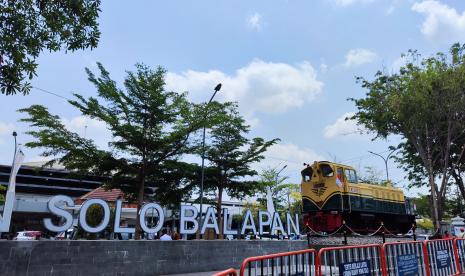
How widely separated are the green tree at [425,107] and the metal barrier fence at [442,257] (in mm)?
15790

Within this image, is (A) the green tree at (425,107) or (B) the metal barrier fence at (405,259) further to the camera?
(A) the green tree at (425,107)

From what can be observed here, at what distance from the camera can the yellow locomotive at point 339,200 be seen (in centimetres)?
1816

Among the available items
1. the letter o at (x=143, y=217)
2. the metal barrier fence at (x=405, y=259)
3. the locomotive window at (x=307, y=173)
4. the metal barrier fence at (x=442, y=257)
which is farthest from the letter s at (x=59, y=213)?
the locomotive window at (x=307, y=173)

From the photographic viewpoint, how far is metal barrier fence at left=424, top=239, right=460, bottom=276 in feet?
31.4

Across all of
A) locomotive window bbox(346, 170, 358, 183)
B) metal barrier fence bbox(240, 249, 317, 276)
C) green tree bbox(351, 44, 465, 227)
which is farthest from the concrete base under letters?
green tree bbox(351, 44, 465, 227)

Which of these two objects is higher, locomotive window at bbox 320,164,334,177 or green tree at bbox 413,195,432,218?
green tree at bbox 413,195,432,218

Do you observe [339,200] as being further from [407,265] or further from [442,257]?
[407,265]

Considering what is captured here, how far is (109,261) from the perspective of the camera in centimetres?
1123

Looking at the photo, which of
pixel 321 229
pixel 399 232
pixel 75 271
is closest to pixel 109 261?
pixel 75 271

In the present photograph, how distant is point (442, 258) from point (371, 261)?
343cm

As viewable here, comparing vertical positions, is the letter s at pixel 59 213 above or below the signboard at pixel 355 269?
above

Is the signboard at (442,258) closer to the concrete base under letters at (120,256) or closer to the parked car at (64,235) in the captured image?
the concrete base under letters at (120,256)

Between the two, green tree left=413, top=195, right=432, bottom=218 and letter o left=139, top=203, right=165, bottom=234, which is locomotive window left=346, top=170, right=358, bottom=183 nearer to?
letter o left=139, top=203, right=165, bottom=234

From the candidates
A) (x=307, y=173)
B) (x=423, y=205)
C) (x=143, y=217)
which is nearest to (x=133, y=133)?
(x=143, y=217)
